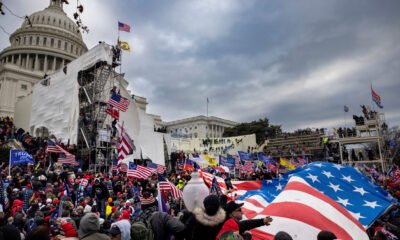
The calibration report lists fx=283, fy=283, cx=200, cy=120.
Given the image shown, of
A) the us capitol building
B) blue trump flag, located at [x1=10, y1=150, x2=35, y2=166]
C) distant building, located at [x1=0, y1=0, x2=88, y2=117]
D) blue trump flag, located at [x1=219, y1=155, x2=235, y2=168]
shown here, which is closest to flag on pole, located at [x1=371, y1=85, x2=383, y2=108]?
blue trump flag, located at [x1=219, y1=155, x2=235, y2=168]

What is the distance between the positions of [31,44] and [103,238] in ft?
251

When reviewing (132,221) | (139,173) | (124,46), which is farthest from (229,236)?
(124,46)

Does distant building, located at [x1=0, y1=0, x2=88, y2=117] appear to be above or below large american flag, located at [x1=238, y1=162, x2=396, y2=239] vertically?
above

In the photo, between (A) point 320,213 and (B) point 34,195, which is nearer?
(A) point 320,213

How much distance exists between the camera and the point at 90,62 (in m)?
27.0

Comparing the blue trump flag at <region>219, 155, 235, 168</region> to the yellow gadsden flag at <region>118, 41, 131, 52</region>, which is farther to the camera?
the yellow gadsden flag at <region>118, 41, 131, 52</region>

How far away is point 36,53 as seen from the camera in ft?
214

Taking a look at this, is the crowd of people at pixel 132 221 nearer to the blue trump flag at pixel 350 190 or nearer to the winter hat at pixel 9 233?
the winter hat at pixel 9 233

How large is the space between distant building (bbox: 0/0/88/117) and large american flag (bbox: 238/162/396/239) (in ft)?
207

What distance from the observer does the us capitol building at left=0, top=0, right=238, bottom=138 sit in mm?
57469

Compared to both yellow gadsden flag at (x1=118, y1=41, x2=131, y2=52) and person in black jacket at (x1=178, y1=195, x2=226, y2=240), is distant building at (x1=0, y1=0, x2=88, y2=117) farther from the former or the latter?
person in black jacket at (x1=178, y1=195, x2=226, y2=240)

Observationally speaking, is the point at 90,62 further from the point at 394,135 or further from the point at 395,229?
the point at 394,135

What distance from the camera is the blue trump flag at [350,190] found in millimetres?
6281

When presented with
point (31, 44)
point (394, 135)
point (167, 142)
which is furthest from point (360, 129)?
point (31, 44)
